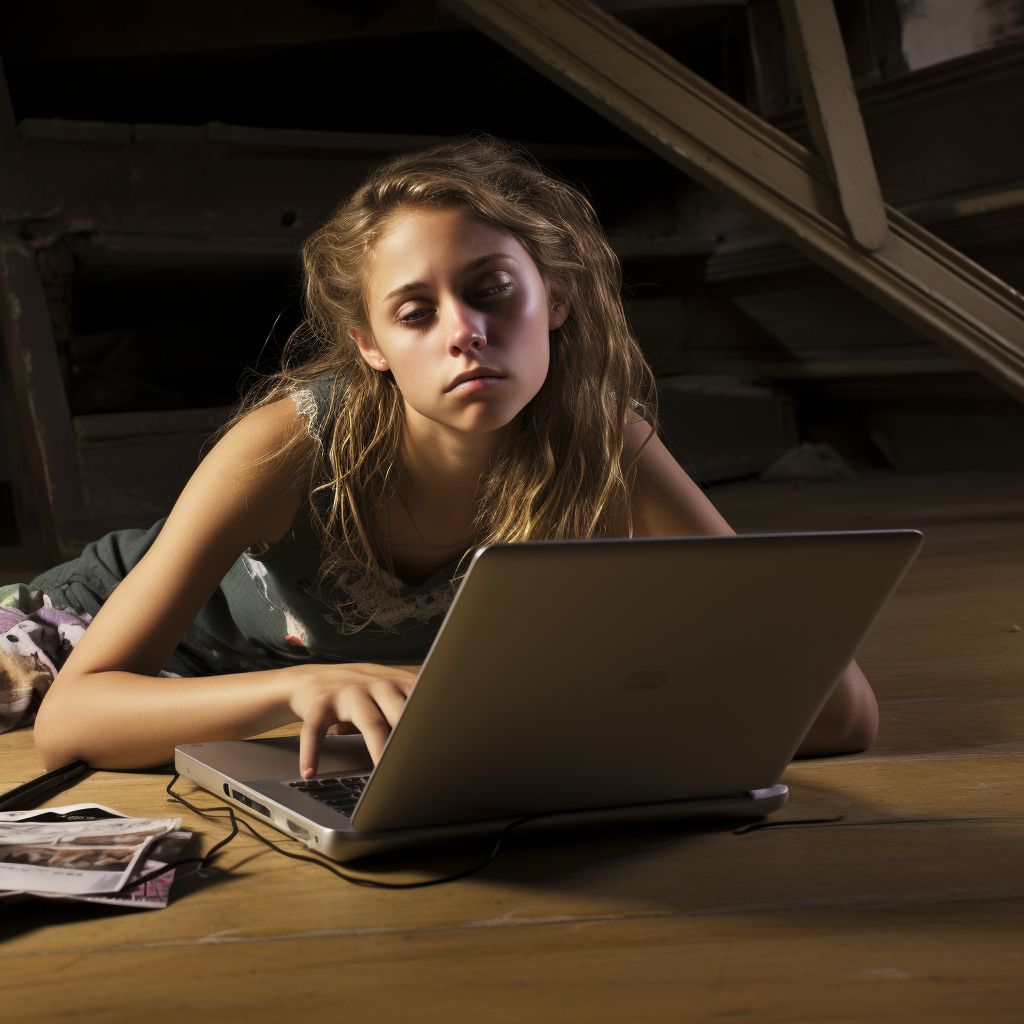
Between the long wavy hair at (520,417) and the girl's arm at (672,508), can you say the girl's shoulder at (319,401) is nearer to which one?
the long wavy hair at (520,417)

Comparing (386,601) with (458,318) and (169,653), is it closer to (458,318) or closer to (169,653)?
(169,653)

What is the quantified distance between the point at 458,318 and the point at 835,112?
1642 mm

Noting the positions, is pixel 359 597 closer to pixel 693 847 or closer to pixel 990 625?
pixel 693 847

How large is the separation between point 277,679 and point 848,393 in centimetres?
339

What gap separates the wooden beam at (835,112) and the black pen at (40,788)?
201 centimetres

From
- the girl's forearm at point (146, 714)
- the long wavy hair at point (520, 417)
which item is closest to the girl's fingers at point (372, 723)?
the girl's forearm at point (146, 714)

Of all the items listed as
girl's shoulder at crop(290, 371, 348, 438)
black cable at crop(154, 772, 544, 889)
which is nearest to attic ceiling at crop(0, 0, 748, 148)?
girl's shoulder at crop(290, 371, 348, 438)

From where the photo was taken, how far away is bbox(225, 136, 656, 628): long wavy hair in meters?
1.23

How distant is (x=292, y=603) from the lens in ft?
4.57

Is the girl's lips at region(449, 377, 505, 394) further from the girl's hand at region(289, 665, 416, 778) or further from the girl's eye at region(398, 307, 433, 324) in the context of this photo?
the girl's hand at region(289, 665, 416, 778)

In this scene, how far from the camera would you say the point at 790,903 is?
727 millimetres

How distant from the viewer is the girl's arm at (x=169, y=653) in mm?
993

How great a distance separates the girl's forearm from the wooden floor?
4cm

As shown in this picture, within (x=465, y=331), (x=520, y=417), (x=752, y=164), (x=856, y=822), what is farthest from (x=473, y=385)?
(x=752, y=164)
